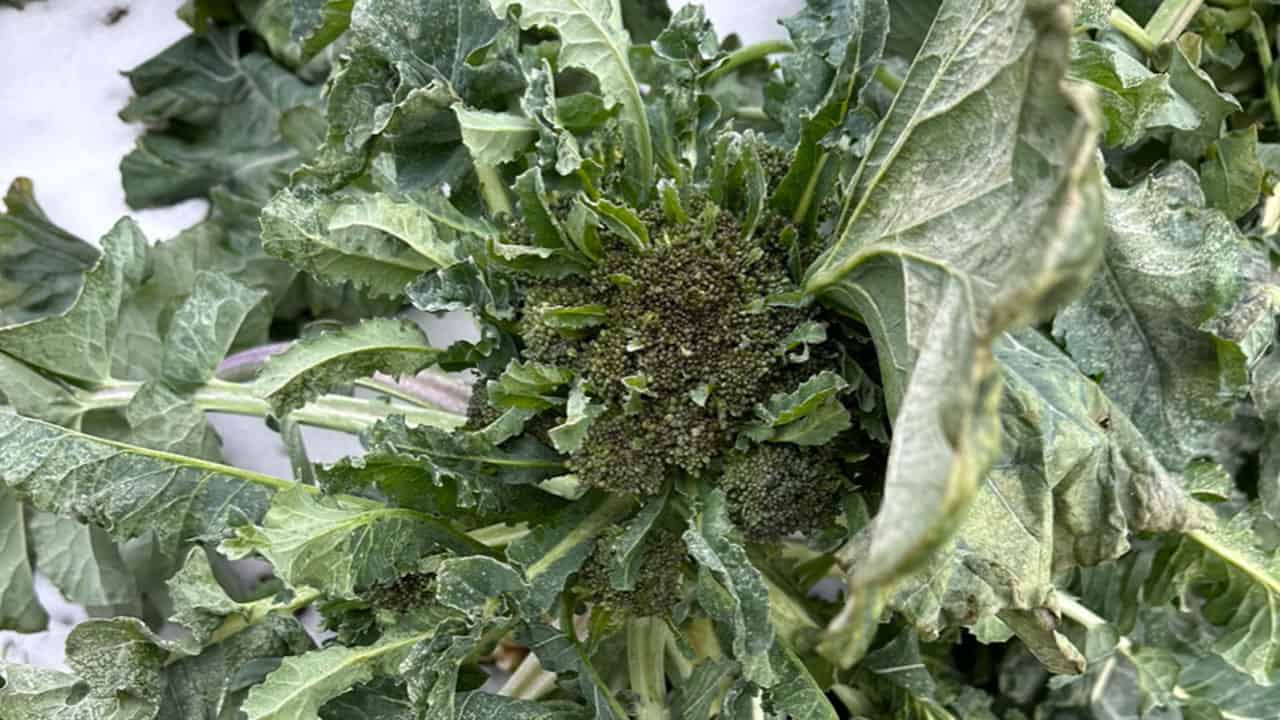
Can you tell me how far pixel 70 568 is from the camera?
0.98m

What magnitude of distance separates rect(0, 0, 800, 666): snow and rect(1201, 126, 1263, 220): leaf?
897 millimetres

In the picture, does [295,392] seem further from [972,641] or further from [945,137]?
[972,641]

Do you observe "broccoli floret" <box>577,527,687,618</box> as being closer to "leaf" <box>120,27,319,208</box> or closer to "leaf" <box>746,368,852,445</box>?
"leaf" <box>746,368,852,445</box>

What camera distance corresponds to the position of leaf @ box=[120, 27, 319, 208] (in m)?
1.11

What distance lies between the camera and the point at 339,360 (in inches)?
31.0

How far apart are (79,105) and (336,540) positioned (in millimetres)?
689

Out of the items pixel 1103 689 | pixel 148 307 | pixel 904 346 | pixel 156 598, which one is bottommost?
pixel 1103 689

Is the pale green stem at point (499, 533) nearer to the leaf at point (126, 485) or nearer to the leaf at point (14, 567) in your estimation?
the leaf at point (126, 485)

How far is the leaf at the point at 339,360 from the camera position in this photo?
77 centimetres

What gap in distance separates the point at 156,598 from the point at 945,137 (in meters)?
0.86

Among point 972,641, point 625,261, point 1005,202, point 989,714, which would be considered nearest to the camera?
point 1005,202

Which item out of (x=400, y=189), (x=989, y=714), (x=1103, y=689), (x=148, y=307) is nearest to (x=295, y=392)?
(x=400, y=189)

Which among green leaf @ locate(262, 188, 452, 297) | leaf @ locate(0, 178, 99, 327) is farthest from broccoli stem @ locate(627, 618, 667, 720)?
leaf @ locate(0, 178, 99, 327)

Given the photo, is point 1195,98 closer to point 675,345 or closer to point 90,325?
point 675,345
